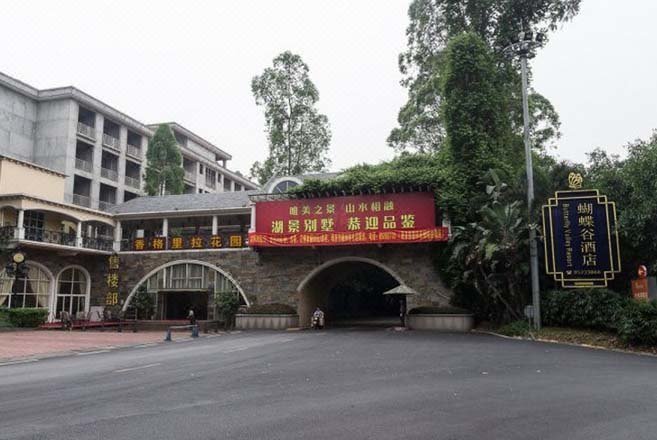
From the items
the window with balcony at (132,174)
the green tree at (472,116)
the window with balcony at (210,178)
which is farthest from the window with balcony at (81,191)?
the green tree at (472,116)

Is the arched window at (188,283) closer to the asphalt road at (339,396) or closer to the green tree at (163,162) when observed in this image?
the green tree at (163,162)

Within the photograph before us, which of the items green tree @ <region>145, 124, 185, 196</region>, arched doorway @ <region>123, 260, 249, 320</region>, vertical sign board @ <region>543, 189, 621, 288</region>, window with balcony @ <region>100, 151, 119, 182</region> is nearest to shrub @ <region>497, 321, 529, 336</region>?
vertical sign board @ <region>543, 189, 621, 288</region>

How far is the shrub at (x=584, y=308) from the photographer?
15789 mm

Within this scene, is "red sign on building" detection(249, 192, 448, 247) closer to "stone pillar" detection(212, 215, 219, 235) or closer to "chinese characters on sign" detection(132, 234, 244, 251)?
"chinese characters on sign" detection(132, 234, 244, 251)

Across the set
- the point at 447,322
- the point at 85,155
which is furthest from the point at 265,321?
the point at 85,155

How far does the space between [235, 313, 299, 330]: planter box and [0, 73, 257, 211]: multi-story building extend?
52.2 ft

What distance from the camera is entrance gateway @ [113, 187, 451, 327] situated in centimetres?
2453

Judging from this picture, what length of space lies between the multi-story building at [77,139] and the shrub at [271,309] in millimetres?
16189

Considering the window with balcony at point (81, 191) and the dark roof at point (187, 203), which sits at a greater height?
the window with balcony at point (81, 191)

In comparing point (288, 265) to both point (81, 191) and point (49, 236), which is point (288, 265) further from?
point (81, 191)

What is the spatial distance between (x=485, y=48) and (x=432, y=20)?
6806mm

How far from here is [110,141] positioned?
41344 mm

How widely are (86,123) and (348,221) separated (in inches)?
1009

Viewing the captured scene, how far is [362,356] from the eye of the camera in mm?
12680
